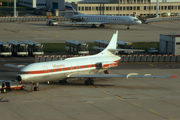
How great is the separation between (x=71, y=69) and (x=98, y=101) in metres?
7.54

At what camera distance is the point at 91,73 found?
4391 centimetres

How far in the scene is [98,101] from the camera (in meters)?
35.0

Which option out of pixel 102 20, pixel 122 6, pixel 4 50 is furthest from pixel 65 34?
pixel 122 6

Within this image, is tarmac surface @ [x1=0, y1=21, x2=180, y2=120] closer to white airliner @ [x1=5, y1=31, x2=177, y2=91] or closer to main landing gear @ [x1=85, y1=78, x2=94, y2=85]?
main landing gear @ [x1=85, y1=78, x2=94, y2=85]

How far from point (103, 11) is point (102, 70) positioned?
100530mm

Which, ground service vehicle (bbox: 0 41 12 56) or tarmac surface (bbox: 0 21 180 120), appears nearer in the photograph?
tarmac surface (bbox: 0 21 180 120)

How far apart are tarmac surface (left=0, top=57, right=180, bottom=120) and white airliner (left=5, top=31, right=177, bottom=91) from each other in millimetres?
1340

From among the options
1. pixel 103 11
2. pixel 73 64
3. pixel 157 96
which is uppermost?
pixel 103 11

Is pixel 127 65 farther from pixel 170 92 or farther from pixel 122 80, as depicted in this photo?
pixel 170 92

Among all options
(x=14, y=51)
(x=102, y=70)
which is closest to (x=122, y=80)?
(x=102, y=70)

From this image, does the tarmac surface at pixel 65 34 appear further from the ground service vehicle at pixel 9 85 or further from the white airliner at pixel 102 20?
the ground service vehicle at pixel 9 85

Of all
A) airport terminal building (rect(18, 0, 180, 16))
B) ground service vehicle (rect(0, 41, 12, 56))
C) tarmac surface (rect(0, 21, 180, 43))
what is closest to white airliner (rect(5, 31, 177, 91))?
ground service vehicle (rect(0, 41, 12, 56))

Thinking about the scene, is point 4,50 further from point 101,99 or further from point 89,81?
point 101,99

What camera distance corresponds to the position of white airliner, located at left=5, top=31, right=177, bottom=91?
3753cm
